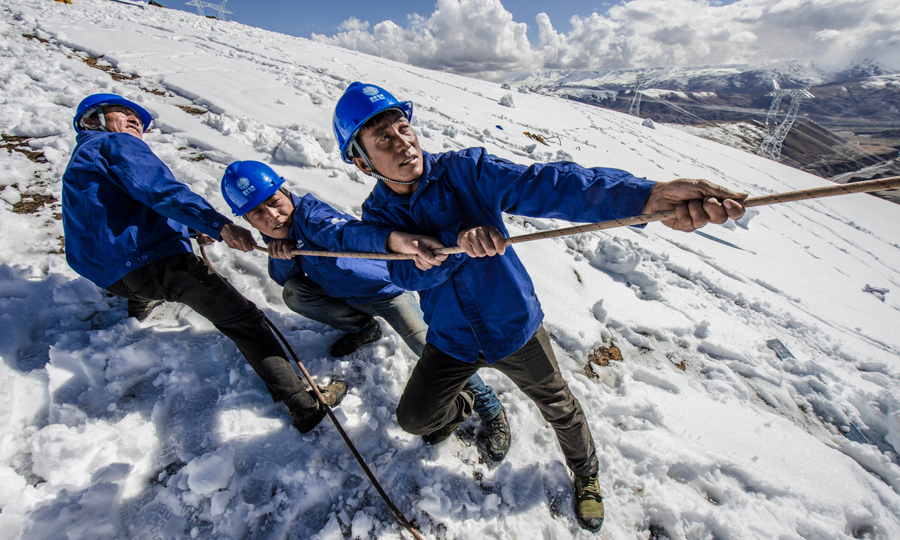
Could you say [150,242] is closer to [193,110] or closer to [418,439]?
→ [418,439]

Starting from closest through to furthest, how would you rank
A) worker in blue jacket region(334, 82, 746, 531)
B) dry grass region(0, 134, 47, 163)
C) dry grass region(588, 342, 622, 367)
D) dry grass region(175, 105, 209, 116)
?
worker in blue jacket region(334, 82, 746, 531), dry grass region(588, 342, 622, 367), dry grass region(0, 134, 47, 163), dry grass region(175, 105, 209, 116)

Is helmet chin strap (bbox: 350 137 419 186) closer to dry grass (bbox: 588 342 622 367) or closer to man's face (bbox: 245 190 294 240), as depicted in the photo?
man's face (bbox: 245 190 294 240)

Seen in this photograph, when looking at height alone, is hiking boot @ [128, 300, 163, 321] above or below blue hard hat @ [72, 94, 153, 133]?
below

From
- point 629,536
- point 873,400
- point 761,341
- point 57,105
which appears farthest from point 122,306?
point 873,400

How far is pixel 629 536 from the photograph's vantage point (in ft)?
6.56

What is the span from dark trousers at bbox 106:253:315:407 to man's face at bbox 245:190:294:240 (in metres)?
0.47

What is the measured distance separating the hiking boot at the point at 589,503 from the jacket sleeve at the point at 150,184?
9.63ft

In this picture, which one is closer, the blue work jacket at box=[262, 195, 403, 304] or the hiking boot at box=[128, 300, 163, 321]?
the blue work jacket at box=[262, 195, 403, 304]

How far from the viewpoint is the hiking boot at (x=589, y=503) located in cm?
197

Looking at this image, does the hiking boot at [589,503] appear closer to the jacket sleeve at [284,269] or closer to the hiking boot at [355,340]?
the hiking boot at [355,340]

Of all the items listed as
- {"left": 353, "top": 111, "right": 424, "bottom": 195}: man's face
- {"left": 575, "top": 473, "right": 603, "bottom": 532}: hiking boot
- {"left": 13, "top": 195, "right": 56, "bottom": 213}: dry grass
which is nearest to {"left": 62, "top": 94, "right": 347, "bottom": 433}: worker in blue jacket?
{"left": 353, "top": 111, "right": 424, "bottom": 195}: man's face

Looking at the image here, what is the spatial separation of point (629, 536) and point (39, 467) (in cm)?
325

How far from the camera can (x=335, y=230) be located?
221cm

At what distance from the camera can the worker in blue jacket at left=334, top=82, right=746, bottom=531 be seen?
4.61 ft
